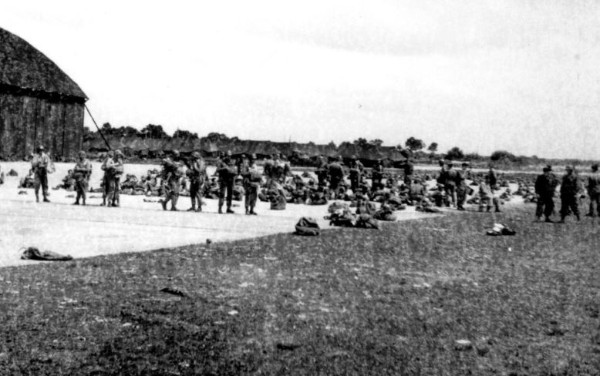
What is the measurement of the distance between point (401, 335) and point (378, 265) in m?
4.68

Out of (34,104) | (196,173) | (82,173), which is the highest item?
(34,104)

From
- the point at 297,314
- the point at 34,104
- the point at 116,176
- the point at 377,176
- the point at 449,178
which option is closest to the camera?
the point at 297,314

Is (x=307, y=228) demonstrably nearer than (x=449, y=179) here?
Yes

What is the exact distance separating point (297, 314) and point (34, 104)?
134 feet

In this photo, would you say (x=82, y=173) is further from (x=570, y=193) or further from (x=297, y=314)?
(x=570, y=193)

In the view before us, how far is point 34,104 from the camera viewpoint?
4388cm

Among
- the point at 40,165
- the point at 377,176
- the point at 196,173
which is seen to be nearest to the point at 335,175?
the point at 377,176

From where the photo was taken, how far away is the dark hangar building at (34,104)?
138 ft

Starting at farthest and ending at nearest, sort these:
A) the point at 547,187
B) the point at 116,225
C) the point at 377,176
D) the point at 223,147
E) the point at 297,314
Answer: the point at 223,147, the point at 377,176, the point at 547,187, the point at 116,225, the point at 297,314

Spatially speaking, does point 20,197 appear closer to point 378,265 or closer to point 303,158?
point 378,265

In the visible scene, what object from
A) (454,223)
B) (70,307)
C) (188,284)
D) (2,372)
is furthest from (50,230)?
(454,223)

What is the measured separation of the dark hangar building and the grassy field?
34.1 metres

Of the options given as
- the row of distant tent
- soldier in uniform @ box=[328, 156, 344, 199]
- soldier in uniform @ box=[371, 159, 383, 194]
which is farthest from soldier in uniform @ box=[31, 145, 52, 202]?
the row of distant tent

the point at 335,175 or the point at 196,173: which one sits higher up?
the point at 196,173
